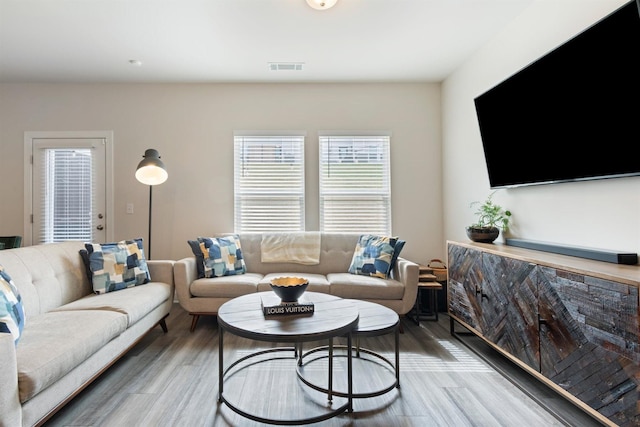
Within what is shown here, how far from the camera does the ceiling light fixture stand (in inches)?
86.0

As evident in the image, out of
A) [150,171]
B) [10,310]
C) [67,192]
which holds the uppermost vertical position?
[150,171]

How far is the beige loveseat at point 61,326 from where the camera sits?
51.5 inches

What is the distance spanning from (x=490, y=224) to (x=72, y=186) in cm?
460

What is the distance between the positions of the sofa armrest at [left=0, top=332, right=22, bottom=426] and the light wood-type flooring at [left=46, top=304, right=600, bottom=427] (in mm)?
439

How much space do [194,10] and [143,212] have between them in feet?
7.85

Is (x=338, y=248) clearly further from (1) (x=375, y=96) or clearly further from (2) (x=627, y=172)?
(2) (x=627, y=172)

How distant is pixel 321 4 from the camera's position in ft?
7.27

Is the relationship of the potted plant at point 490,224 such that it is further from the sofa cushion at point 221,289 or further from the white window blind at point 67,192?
the white window blind at point 67,192

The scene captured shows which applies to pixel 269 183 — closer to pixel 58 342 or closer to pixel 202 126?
pixel 202 126

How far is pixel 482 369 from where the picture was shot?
7.04ft

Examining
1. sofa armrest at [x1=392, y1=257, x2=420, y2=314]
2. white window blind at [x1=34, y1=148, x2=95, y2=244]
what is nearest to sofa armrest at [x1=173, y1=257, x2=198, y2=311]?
white window blind at [x1=34, y1=148, x2=95, y2=244]

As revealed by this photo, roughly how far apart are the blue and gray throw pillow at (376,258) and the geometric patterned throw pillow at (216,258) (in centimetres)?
120

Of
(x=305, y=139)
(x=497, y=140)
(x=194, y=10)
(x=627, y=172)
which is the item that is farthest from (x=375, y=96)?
(x=627, y=172)

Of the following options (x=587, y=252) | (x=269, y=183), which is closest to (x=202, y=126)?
(x=269, y=183)
